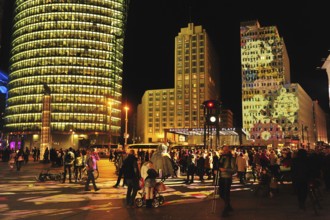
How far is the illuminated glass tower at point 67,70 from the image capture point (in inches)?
3925

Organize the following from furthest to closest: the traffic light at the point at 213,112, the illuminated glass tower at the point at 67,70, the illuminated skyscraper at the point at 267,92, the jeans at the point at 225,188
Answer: the illuminated skyscraper at the point at 267,92, the illuminated glass tower at the point at 67,70, the traffic light at the point at 213,112, the jeans at the point at 225,188

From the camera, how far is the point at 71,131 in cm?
9438

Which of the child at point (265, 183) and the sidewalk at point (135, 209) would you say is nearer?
the sidewalk at point (135, 209)

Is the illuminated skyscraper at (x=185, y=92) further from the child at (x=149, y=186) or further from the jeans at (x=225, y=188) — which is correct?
the jeans at (x=225, y=188)


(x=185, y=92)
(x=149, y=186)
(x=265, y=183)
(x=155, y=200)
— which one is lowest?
(x=155, y=200)

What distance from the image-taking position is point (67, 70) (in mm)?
100688

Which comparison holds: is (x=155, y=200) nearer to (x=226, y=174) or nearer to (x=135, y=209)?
(x=135, y=209)

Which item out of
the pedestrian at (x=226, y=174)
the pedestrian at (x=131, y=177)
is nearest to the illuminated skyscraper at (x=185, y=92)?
the pedestrian at (x=131, y=177)

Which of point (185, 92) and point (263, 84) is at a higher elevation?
point (263, 84)

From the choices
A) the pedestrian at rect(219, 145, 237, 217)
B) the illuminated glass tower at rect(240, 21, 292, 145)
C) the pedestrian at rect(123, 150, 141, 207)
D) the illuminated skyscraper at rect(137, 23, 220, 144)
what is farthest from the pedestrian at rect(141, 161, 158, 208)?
the illuminated skyscraper at rect(137, 23, 220, 144)

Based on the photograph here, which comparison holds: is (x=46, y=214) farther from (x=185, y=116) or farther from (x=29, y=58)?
(x=185, y=116)

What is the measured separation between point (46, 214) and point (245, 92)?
12810 cm

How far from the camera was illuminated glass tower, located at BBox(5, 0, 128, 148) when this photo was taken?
99688mm

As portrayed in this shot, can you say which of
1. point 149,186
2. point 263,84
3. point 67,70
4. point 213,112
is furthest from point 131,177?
point 263,84
